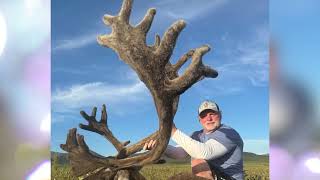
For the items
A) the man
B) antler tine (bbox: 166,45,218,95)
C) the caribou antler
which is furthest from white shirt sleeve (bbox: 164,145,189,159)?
antler tine (bbox: 166,45,218,95)

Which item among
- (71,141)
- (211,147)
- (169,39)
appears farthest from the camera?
(71,141)

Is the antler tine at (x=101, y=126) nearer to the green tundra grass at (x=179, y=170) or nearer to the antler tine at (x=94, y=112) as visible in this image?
the antler tine at (x=94, y=112)

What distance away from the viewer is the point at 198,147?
2900 millimetres

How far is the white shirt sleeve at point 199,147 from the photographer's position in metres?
2.86

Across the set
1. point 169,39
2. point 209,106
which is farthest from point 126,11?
point 209,106

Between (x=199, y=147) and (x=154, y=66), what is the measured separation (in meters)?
0.51

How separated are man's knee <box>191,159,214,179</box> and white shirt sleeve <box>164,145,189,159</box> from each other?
0.22 feet

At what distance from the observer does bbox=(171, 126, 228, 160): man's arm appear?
2.86 metres

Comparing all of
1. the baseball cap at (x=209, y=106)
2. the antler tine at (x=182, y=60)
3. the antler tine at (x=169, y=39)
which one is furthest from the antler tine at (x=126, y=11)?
the baseball cap at (x=209, y=106)

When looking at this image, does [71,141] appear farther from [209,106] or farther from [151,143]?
[209,106]

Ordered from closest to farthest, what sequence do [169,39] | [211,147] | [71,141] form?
[169,39] → [211,147] → [71,141]

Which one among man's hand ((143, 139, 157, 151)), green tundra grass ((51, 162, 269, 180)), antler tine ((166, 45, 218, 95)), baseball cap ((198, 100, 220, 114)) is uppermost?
antler tine ((166, 45, 218, 95))

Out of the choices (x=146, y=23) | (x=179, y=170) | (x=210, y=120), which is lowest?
(x=179, y=170)

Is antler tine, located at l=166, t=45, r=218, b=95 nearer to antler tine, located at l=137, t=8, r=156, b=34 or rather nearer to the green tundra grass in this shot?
antler tine, located at l=137, t=8, r=156, b=34
